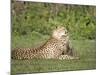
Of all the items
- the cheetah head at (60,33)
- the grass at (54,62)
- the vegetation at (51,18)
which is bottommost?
the grass at (54,62)

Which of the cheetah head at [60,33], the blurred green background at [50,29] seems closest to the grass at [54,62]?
the blurred green background at [50,29]

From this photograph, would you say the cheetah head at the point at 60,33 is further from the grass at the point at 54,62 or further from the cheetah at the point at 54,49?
the grass at the point at 54,62

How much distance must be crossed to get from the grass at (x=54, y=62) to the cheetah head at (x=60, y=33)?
0.11 metres

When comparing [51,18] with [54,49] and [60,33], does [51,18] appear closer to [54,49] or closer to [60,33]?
[60,33]

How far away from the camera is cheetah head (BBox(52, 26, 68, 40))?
2.11 m

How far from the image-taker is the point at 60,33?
213 cm

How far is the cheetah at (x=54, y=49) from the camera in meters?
2.03

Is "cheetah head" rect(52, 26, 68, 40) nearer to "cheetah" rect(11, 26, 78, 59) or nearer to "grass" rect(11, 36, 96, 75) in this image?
"cheetah" rect(11, 26, 78, 59)

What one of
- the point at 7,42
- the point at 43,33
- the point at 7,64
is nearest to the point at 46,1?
the point at 43,33

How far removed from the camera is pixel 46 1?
2.09m

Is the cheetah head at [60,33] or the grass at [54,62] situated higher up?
the cheetah head at [60,33]

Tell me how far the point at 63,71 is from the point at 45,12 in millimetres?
620

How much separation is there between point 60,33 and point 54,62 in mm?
297
